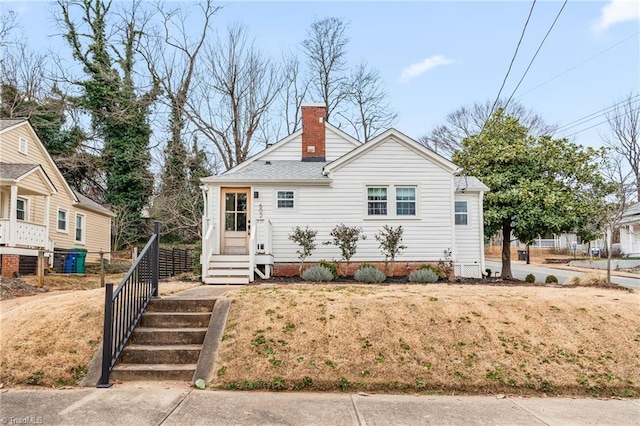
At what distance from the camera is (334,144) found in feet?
57.1

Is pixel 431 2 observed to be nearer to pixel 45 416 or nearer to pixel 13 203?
pixel 45 416

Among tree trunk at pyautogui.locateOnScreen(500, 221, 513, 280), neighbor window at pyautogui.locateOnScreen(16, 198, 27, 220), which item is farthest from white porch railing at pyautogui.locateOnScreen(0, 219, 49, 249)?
tree trunk at pyautogui.locateOnScreen(500, 221, 513, 280)

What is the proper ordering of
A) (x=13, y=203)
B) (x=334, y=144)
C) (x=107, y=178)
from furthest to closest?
(x=107, y=178), (x=334, y=144), (x=13, y=203)

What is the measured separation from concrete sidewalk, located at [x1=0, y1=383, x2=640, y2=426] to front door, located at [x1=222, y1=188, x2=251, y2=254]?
354 inches

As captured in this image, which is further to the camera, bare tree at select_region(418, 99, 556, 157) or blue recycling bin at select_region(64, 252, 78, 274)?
bare tree at select_region(418, 99, 556, 157)

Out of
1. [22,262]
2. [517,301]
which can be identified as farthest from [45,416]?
[22,262]

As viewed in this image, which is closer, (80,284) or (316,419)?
(316,419)

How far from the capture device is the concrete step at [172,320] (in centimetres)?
682

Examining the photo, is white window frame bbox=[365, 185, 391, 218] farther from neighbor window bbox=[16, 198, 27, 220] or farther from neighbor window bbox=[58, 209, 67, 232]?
neighbor window bbox=[58, 209, 67, 232]

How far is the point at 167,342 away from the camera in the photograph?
6.43m

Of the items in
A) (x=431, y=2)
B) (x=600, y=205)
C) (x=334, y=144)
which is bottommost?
(x=600, y=205)

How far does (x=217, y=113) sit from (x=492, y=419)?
22.4 meters

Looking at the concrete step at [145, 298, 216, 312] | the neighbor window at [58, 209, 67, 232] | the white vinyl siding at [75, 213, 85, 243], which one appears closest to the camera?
the concrete step at [145, 298, 216, 312]

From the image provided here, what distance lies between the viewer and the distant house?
32.5 m
